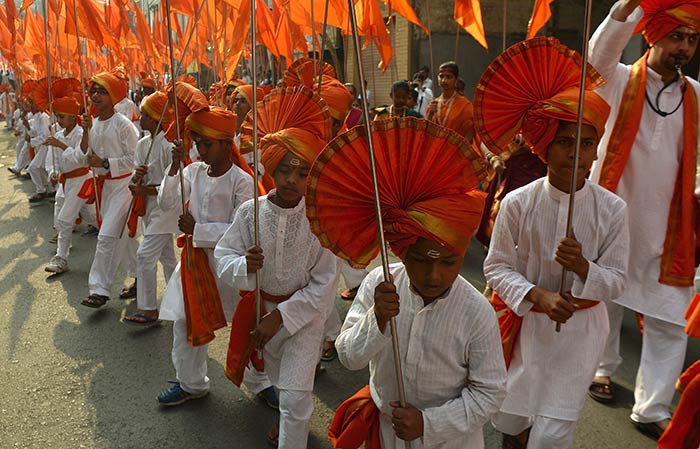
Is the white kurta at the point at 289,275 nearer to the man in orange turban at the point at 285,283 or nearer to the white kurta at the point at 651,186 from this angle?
the man in orange turban at the point at 285,283

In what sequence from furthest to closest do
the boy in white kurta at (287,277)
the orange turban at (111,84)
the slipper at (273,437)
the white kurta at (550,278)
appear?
the orange turban at (111,84) → the slipper at (273,437) → the boy in white kurta at (287,277) → the white kurta at (550,278)

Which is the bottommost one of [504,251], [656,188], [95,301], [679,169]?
[95,301]

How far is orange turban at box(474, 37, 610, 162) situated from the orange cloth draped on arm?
4.05 meters

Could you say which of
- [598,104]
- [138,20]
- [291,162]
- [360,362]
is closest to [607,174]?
[598,104]

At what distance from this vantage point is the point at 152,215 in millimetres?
4996

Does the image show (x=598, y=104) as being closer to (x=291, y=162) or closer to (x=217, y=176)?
(x=291, y=162)

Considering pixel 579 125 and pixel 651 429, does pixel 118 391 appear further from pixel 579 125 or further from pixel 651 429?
pixel 579 125

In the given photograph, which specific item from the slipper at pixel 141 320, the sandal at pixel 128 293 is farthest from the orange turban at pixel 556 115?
the sandal at pixel 128 293

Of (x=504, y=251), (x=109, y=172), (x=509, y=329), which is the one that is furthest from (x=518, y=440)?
(x=109, y=172)

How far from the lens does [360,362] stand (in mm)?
2074

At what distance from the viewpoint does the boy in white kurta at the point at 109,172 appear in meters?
5.52

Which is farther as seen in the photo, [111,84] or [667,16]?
[111,84]

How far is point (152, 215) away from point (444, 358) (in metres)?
3.57

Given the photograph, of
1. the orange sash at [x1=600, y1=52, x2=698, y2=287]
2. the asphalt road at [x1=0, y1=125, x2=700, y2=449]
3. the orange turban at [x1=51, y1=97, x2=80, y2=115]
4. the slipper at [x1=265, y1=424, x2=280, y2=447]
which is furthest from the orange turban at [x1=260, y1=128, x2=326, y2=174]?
the orange turban at [x1=51, y1=97, x2=80, y2=115]
